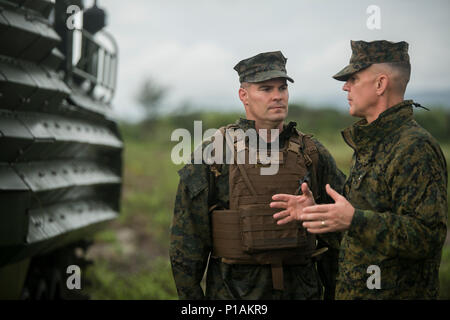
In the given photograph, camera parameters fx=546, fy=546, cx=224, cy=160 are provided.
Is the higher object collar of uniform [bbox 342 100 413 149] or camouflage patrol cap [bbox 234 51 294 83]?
camouflage patrol cap [bbox 234 51 294 83]

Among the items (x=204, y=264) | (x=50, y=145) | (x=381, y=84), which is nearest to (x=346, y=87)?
(x=381, y=84)

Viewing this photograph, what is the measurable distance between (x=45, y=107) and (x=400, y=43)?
8.35 feet

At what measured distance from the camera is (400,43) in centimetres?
270

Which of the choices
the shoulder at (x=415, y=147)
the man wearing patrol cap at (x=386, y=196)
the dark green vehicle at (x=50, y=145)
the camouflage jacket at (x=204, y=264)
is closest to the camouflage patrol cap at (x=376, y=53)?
the man wearing patrol cap at (x=386, y=196)

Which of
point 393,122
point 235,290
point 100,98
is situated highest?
point 100,98

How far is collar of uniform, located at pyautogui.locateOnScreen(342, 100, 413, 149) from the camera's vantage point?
2.64 meters

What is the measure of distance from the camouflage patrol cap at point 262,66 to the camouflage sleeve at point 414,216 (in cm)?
98

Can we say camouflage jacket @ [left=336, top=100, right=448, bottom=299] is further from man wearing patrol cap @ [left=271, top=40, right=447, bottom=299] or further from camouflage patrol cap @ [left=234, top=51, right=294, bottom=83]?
camouflage patrol cap @ [left=234, top=51, right=294, bottom=83]

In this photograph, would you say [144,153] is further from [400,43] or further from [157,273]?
[400,43]

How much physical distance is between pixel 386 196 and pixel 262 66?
1.10m

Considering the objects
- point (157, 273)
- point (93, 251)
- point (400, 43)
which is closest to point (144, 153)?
point (93, 251)

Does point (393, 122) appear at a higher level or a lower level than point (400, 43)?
lower

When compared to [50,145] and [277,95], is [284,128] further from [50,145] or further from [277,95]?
[50,145]

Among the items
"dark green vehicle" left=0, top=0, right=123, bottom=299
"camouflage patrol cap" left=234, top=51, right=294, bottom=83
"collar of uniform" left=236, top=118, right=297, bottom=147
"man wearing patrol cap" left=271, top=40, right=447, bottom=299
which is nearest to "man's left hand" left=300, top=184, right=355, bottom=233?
"man wearing patrol cap" left=271, top=40, right=447, bottom=299
